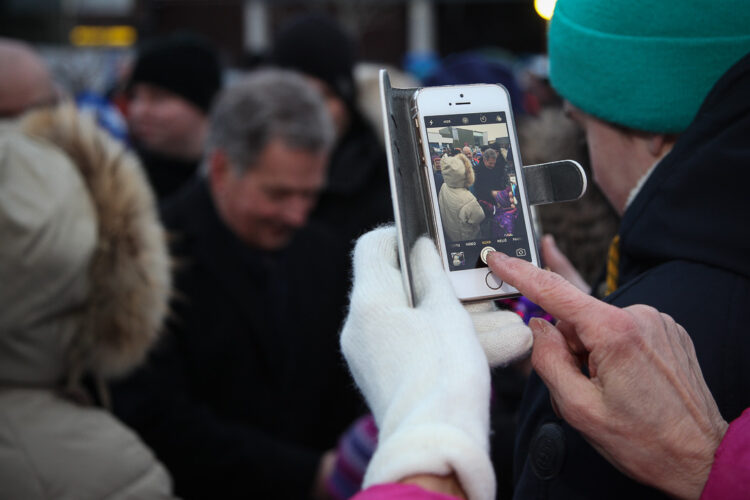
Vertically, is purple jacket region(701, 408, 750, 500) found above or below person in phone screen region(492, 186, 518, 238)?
below

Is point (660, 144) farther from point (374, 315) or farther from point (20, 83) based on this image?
point (20, 83)


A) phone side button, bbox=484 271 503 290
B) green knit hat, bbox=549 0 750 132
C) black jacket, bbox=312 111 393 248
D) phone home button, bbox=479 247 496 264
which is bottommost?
black jacket, bbox=312 111 393 248

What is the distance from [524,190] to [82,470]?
1111 millimetres

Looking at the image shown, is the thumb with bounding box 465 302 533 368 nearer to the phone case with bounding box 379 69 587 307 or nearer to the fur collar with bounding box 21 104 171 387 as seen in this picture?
→ the phone case with bounding box 379 69 587 307

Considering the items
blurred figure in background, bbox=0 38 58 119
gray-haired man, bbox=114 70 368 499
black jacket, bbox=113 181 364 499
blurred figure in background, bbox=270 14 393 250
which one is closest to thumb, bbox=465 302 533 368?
gray-haired man, bbox=114 70 368 499

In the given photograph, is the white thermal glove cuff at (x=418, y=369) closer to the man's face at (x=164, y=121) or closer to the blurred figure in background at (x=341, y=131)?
the blurred figure in background at (x=341, y=131)

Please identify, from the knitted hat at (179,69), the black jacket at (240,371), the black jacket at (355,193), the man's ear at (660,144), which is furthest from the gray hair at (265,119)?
the man's ear at (660,144)

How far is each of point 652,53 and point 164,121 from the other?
367 cm

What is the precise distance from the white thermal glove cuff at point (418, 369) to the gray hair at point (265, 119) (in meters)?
2.00

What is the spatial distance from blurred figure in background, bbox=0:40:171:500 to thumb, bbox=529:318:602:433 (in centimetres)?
105

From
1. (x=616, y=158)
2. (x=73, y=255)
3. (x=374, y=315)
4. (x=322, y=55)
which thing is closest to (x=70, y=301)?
(x=73, y=255)

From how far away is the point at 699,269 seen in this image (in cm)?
119

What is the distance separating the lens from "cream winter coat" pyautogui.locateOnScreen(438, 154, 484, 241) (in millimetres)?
1156

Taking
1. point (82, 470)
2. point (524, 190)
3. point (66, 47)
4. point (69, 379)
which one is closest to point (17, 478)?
A: point (82, 470)
